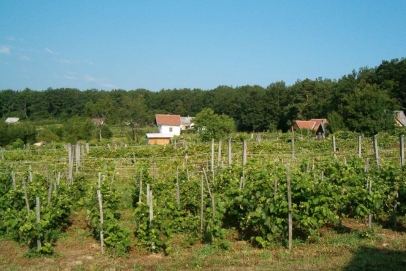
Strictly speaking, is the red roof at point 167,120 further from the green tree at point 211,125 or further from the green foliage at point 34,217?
the green foliage at point 34,217

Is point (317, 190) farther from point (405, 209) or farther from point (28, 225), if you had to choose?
point (28, 225)

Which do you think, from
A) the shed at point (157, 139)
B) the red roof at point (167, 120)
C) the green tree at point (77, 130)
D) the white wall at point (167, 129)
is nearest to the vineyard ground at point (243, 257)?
the green tree at point (77, 130)

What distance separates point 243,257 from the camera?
6.27 m

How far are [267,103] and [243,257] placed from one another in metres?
58.3

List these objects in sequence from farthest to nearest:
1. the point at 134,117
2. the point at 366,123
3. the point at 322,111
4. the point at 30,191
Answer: the point at 322,111
the point at 134,117
the point at 366,123
the point at 30,191

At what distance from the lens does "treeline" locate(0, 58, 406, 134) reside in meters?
34.5

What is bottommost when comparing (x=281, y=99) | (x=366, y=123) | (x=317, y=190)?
(x=317, y=190)

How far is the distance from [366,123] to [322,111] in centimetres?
2199

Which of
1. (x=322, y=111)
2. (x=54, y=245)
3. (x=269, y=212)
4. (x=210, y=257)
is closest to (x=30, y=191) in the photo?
(x=54, y=245)

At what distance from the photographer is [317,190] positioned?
21.8 feet

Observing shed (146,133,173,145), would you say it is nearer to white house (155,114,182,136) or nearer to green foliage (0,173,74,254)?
white house (155,114,182,136)

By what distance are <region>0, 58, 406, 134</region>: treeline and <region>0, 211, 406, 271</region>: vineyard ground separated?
29.0 meters

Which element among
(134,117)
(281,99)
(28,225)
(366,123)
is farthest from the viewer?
(281,99)

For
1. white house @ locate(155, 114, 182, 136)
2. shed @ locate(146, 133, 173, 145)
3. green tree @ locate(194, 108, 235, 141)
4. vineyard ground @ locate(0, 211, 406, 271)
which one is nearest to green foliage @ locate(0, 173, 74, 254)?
vineyard ground @ locate(0, 211, 406, 271)
